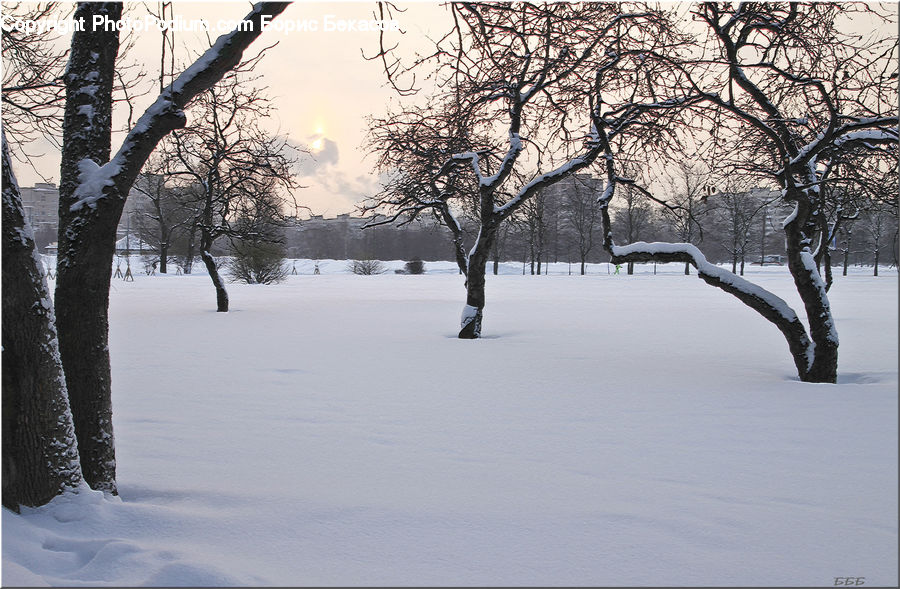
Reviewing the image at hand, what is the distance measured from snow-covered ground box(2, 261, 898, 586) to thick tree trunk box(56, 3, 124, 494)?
473 millimetres

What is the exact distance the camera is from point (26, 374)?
3.10m

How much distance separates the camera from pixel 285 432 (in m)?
5.20

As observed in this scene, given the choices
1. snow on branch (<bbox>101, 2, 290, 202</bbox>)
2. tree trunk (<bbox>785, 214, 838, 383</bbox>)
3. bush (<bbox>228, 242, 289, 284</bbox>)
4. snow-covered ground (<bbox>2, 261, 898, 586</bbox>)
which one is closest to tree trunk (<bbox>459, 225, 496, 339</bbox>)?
snow-covered ground (<bbox>2, 261, 898, 586</bbox>)

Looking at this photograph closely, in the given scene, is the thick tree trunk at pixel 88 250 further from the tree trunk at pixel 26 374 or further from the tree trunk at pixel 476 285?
the tree trunk at pixel 476 285

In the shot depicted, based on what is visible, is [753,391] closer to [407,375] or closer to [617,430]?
[617,430]

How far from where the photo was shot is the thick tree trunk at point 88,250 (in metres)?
3.50

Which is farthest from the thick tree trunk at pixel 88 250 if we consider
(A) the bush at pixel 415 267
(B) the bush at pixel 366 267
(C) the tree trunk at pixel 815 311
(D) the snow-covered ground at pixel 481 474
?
(A) the bush at pixel 415 267

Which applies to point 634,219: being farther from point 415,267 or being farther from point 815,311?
point 815,311

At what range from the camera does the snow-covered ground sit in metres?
2.80

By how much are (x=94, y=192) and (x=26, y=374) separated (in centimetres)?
108

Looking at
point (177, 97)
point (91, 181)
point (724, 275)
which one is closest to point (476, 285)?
point (724, 275)

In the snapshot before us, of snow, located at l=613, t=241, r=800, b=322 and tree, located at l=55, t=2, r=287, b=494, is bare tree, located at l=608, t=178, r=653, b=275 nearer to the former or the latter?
snow, located at l=613, t=241, r=800, b=322

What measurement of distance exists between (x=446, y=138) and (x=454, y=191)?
4779 millimetres

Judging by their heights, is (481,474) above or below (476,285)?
below
